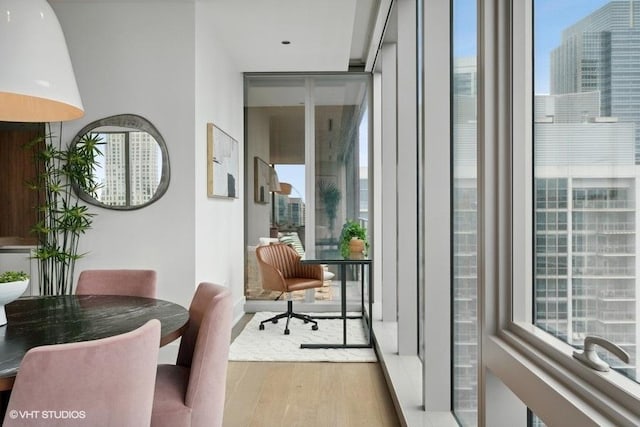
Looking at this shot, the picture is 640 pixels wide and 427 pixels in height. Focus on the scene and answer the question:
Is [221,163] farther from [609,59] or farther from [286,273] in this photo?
[609,59]

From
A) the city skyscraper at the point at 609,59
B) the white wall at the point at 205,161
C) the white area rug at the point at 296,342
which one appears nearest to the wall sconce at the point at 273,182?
the white wall at the point at 205,161

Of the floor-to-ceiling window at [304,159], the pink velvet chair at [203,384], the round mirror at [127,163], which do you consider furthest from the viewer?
the floor-to-ceiling window at [304,159]

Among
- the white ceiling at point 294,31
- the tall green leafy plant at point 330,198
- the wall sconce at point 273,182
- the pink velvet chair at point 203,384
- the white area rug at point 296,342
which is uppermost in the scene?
the white ceiling at point 294,31

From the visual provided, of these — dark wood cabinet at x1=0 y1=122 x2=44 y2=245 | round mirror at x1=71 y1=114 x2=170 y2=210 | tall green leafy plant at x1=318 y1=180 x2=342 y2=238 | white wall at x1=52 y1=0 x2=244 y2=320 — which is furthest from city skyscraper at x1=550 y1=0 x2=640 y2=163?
dark wood cabinet at x1=0 y1=122 x2=44 y2=245

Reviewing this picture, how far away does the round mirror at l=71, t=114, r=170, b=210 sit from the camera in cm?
341

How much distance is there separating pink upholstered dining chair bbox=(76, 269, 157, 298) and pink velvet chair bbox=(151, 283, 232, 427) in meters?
0.83

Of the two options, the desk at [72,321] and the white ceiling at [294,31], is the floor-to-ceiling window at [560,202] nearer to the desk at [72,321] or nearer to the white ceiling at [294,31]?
the desk at [72,321]

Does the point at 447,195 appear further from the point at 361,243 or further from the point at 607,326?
the point at 361,243

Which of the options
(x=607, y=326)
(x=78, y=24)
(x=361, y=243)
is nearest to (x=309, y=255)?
(x=361, y=243)

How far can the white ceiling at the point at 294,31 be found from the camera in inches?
141

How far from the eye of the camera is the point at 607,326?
0.99 metres

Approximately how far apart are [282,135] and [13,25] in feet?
12.9

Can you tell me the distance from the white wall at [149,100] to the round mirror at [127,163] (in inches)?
2.4

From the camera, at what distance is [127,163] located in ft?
11.2
